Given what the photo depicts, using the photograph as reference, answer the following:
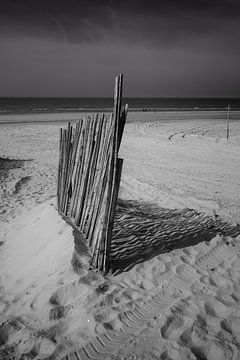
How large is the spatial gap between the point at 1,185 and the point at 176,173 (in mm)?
4492

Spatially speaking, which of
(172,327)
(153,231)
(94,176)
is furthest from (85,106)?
(172,327)

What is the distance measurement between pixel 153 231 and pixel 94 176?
1.31 metres

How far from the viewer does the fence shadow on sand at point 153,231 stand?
367 centimetres

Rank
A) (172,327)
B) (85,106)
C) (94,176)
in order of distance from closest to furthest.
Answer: (172,327)
(94,176)
(85,106)

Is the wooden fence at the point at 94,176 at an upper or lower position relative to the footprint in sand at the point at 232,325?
upper

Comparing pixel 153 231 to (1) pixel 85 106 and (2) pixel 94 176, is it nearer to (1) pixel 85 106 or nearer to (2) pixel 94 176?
(2) pixel 94 176

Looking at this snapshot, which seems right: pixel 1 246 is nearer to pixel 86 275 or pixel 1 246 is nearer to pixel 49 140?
pixel 86 275

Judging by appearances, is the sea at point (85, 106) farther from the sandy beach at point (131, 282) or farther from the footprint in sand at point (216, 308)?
the footprint in sand at point (216, 308)

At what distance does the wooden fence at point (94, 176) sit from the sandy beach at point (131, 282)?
26 centimetres

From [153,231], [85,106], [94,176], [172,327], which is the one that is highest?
[85,106]

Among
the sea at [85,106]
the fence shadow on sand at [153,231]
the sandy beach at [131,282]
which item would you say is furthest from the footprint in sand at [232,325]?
the sea at [85,106]

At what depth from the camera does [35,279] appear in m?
3.30

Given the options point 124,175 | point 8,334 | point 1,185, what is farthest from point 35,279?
point 124,175

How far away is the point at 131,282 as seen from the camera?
10.2 feet
